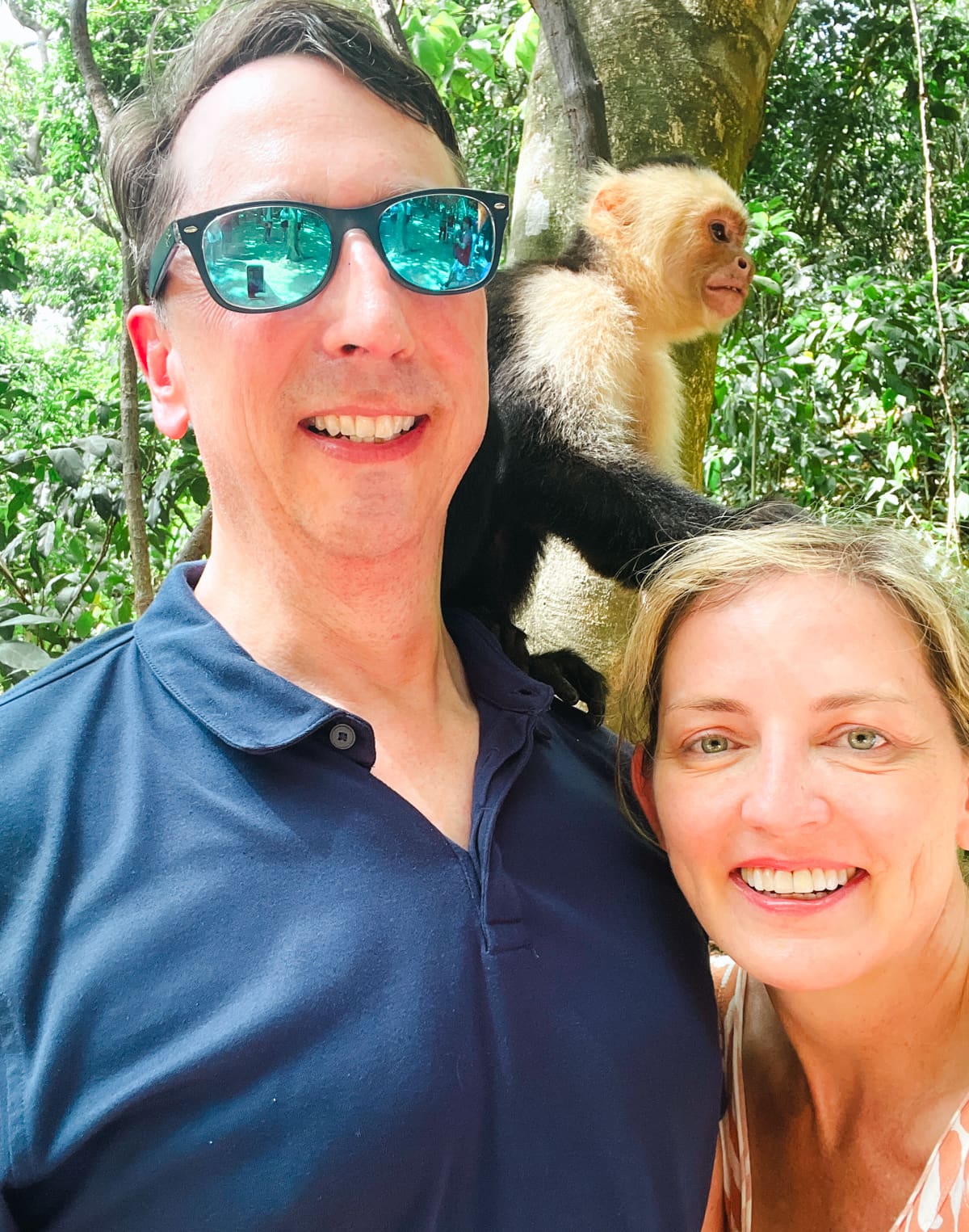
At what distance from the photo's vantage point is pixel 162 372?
143cm

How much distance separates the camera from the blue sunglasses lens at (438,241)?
127 cm

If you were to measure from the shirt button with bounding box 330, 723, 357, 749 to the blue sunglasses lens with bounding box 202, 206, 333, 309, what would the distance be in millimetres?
462

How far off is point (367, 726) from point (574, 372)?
1631 millimetres

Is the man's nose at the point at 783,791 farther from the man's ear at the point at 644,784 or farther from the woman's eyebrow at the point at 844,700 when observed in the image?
the man's ear at the point at 644,784

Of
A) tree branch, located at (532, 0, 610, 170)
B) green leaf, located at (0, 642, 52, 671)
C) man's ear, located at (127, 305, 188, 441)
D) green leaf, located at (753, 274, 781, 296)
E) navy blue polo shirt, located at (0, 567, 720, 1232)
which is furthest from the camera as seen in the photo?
green leaf, located at (753, 274, 781, 296)

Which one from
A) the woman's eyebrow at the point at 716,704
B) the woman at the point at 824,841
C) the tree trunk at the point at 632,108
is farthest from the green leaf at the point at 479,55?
the woman's eyebrow at the point at 716,704

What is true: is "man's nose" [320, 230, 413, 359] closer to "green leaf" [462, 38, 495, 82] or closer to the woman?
the woman

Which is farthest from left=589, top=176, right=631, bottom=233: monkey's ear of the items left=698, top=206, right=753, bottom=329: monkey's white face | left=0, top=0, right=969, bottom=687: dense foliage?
left=0, top=0, right=969, bottom=687: dense foliage

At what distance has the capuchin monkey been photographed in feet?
6.89

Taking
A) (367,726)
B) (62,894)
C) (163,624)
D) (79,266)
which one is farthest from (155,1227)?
(79,266)

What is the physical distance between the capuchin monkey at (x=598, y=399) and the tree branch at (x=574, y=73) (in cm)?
45

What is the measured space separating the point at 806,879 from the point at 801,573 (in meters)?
0.37

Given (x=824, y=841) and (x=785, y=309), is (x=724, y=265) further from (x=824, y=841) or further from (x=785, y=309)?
(x=785, y=309)

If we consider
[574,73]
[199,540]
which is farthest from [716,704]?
[199,540]
